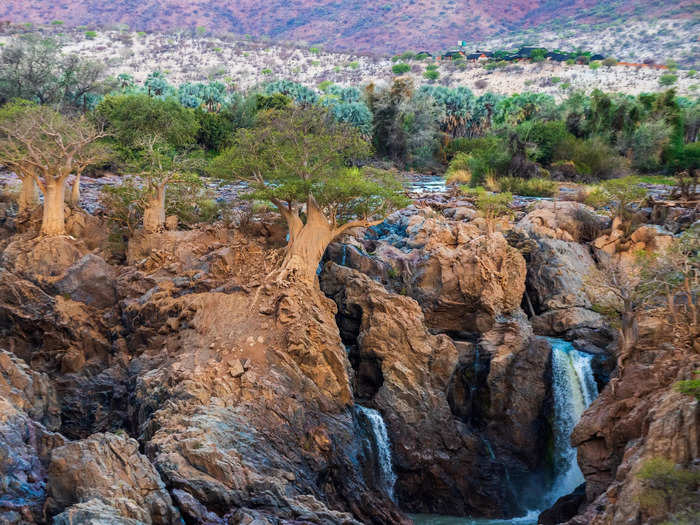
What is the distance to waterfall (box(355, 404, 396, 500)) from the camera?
17984 mm

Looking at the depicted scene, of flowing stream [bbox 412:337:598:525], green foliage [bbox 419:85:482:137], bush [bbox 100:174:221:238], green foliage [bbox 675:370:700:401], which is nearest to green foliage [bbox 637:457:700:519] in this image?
green foliage [bbox 675:370:700:401]

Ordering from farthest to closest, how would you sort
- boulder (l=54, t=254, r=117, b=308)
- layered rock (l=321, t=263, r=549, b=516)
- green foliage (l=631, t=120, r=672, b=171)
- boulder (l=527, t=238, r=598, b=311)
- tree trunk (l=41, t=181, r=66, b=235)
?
green foliage (l=631, t=120, r=672, b=171) → boulder (l=527, t=238, r=598, b=311) → tree trunk (l=41, t=181, r=66, b=235) → boulder (l=54, t=254, r=117, b=308) → layered rock (l=321, t=263, r=549, b=516)

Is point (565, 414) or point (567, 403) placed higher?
point (567, 403)

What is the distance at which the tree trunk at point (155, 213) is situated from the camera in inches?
957

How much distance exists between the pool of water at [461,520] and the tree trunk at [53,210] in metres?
17.0

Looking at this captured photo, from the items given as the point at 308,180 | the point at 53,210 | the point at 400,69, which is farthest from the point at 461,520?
the point at 400,69

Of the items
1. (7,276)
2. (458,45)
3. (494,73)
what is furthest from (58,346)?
(458,45)

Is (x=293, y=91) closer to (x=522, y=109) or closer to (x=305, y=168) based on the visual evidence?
(x=522, y=109)

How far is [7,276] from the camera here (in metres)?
21.5

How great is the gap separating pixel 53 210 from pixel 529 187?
30.2m

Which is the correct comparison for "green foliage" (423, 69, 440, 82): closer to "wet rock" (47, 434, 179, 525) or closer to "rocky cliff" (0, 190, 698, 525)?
"rocky cliff" (0, 190, 698, 525)

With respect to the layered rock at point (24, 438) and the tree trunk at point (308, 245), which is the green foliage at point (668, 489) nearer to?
the layered rock at point (24, 438)

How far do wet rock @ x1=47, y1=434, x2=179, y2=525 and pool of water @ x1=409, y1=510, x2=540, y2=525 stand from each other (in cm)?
907

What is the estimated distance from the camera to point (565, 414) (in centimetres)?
1986
